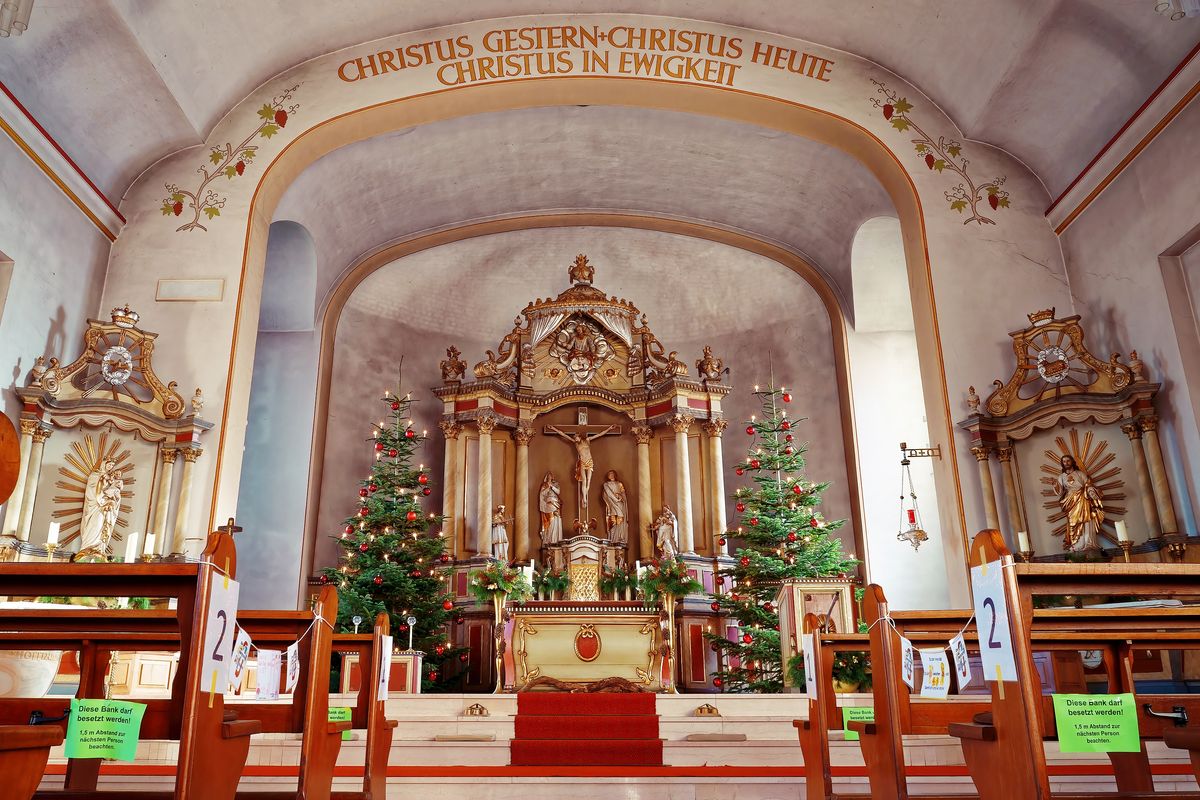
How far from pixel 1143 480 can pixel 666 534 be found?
20.1 ft

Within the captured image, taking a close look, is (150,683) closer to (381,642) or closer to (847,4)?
(381,642)

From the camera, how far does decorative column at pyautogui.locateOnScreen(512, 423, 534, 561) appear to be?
1300cm

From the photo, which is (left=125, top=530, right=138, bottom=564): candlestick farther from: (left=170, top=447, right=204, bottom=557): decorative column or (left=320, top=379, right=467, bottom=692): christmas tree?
(left=320, top=379, right=467, bottom=692): christmas tree

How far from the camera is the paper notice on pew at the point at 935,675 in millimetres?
3574

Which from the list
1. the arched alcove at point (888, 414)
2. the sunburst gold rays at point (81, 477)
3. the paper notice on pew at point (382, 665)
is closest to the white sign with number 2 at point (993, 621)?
the paper notice on pew at point (382, 665)

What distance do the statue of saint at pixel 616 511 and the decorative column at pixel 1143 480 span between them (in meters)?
6.88

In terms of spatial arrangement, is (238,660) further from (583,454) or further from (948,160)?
(583,454)

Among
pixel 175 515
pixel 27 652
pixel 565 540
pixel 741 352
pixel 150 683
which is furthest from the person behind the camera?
pixel 741 352

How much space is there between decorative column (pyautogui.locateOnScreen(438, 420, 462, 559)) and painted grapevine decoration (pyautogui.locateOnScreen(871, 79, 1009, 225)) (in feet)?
23.3

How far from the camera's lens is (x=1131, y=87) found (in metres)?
8.30

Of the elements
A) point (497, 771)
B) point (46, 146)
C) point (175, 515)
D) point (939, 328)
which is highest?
point (46, 146)

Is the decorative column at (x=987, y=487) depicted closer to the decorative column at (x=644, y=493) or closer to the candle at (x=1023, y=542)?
the candle at (x=1023, y=542)

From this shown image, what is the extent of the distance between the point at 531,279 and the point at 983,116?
7436 mm

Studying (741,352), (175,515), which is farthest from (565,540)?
→ (175,515)
